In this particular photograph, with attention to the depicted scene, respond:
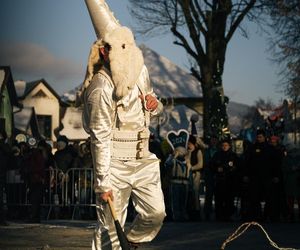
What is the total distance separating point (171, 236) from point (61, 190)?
18.1ft

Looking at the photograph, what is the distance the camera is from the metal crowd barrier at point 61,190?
59.7ft

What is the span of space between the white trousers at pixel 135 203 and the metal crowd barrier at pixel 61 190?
1030cm

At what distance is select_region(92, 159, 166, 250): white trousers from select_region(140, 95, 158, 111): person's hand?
1.52ft

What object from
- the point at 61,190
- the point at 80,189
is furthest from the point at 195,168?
the point at 61,190

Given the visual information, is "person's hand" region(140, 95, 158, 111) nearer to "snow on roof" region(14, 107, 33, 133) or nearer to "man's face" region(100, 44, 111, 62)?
"man's face" region(100, 44, 111, 62)

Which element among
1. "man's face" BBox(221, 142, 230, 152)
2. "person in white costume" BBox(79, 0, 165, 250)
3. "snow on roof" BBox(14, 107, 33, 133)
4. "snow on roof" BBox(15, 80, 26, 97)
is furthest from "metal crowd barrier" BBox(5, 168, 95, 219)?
"snow on roof" BBox(14, 107, 33, 133)

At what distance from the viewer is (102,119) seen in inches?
294

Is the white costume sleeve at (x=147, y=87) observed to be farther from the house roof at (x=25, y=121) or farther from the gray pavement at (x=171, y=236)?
the house roof at (x=25, y=121)

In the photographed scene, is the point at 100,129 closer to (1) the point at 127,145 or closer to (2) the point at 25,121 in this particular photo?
(1) the point at 127,145

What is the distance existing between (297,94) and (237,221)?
1491 cm

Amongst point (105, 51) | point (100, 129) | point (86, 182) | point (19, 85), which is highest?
point (19, 85)

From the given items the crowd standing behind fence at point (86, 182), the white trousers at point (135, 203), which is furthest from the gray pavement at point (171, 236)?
the white trousers at point (135, 203)

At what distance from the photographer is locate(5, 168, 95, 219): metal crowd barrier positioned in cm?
1819

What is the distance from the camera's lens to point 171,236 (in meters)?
13.4
